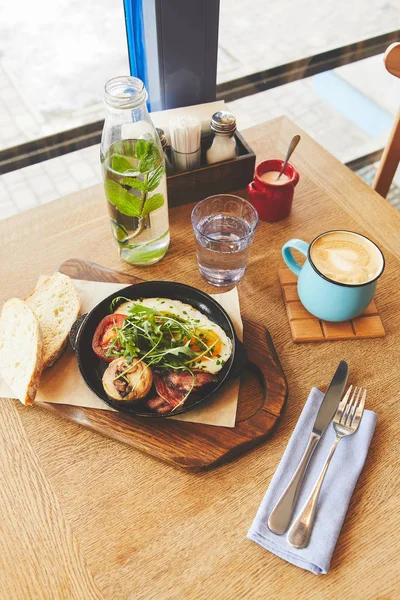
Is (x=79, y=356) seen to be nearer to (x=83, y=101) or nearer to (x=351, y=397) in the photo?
(x=351, y=397)

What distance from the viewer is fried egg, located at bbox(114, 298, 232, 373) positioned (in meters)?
0.97

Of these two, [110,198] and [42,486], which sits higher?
[110,198]

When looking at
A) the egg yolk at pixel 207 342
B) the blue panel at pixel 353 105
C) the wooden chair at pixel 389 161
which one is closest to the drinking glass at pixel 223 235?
the egg yolk at pixel 207 342

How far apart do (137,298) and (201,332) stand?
0.18 meters

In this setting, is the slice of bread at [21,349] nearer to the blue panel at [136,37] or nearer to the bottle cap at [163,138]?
the bottle cap at [163,138]

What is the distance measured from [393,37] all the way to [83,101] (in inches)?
49.1

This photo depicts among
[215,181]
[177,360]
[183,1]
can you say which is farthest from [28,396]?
[183,1]

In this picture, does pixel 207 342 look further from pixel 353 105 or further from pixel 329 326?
pixel 353 105

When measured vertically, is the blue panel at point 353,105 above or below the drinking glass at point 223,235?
below

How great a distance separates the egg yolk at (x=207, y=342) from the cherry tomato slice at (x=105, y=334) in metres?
0.15

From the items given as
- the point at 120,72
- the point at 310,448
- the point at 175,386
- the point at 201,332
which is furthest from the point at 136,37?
the point at 310,448

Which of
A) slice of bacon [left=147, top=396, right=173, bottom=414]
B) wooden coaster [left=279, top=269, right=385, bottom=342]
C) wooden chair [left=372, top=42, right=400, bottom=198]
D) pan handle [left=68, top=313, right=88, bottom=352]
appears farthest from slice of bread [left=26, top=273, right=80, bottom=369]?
wooden chair [left=372, top=42, right=400, bottom=198]

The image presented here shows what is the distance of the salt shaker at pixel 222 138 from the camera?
1.26 m

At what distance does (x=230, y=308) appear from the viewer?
113cm
